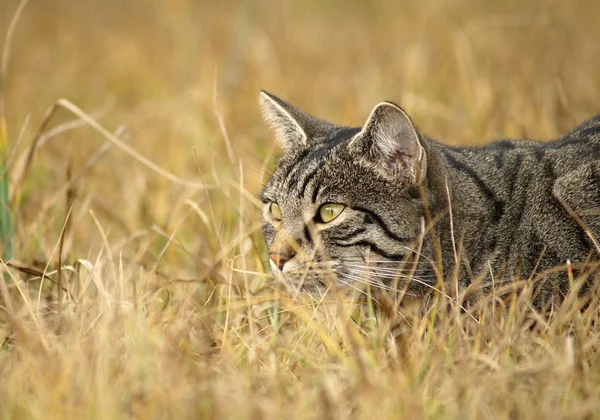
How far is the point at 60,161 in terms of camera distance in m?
5.95

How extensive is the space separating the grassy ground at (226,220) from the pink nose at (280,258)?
5.3 inches

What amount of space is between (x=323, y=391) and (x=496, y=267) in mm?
1227

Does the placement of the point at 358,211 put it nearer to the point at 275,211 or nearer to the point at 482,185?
the point at 275,211

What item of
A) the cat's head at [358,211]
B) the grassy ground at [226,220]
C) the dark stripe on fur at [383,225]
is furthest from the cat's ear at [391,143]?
the grassy ground at [226,220]

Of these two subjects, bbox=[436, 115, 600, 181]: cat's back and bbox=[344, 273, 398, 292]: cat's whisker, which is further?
bbox=[436, 115, 600, 181]: cat's back

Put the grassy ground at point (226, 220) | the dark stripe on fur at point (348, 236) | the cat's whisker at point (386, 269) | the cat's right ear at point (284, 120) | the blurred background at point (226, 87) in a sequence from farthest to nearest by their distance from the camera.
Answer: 1. the blurred background at point (226, 87)
2. the cat's right ear at point (284, 120)
3. the dark stripe on fur at point (348, 236)
4. the cat's whisker at point (386, 269)
5. the grassy ground at point (226, 220)

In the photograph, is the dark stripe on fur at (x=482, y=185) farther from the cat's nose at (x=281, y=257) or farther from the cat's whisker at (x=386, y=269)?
the cat's nose at (x=281, y=257)

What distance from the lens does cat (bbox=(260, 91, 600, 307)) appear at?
3119 millimetres

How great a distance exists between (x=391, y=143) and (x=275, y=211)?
64 centimetres

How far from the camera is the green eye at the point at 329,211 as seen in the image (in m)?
3.24

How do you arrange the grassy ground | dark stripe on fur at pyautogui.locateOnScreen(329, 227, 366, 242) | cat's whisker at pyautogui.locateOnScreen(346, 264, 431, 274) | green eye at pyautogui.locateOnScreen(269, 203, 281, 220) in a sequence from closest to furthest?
the grassy ground
cat's whisker at pyautogui.locateOnScreen(346, 264, 431, 274)
dark stripe on fur at pyautogui.locateOnScreen(329, 227, 366, 242)
green eye at pyautogui.locateOnScreen(269, 203, 281, 220)

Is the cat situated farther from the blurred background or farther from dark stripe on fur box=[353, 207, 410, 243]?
the blurred background

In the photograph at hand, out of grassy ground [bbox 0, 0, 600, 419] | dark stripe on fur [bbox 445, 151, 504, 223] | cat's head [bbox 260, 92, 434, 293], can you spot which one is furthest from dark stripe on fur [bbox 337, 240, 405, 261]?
dark stripe on fur [bbox 445, 151, 504, 223]

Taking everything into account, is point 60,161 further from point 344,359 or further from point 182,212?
point 344,359
